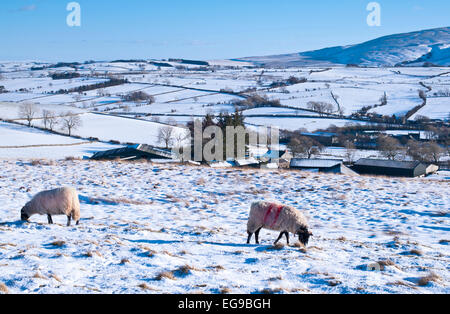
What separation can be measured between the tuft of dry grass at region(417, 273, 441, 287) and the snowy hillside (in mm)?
29

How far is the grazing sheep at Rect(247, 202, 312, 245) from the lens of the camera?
12.1 metres

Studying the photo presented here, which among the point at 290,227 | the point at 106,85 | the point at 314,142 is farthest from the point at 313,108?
the point at 290,227

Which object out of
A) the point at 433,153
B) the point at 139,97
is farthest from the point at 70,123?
Answer: the point at 139,97

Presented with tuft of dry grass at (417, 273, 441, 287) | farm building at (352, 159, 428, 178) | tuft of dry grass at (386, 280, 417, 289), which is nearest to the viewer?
tuft of dry grass at (386, 280, 417, 289)

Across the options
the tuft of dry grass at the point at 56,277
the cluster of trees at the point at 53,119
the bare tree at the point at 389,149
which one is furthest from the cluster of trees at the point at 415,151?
the tuft of dry grass at the point at 56,277

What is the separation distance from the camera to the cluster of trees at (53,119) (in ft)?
239

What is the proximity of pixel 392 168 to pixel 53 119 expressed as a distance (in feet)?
205

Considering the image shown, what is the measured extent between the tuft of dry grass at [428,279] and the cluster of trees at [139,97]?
13232 centimetres

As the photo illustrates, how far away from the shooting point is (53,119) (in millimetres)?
A: 75812

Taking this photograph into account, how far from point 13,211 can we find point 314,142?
6800 centimetres

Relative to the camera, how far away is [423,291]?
8195 millimetres

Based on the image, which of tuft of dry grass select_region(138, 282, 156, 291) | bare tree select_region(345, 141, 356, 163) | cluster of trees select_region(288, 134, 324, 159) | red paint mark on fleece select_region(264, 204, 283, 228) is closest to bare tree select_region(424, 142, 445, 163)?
bare tree select_region(345, 141, 356, 163)

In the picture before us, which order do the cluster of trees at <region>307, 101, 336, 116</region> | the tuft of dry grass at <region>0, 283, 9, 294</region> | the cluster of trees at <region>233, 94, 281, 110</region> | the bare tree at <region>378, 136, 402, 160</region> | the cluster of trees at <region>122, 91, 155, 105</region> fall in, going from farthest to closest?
the cluster of trees at <region>122, 91, 155, 105</region>, the cluster of trees at <region>233, 94, 281, 110</region>, the cluster of trees at <region>307, 101, 336, 116</region>, the bare tree at <region>378, 136, 402, 160</region>, the tuft of dry grass at <region>0, 283, 9, 294</region>

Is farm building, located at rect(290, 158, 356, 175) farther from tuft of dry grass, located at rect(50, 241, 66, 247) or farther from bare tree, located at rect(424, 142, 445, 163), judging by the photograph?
tuft of dry grass, located at rect(50, 241, 66, 247)
